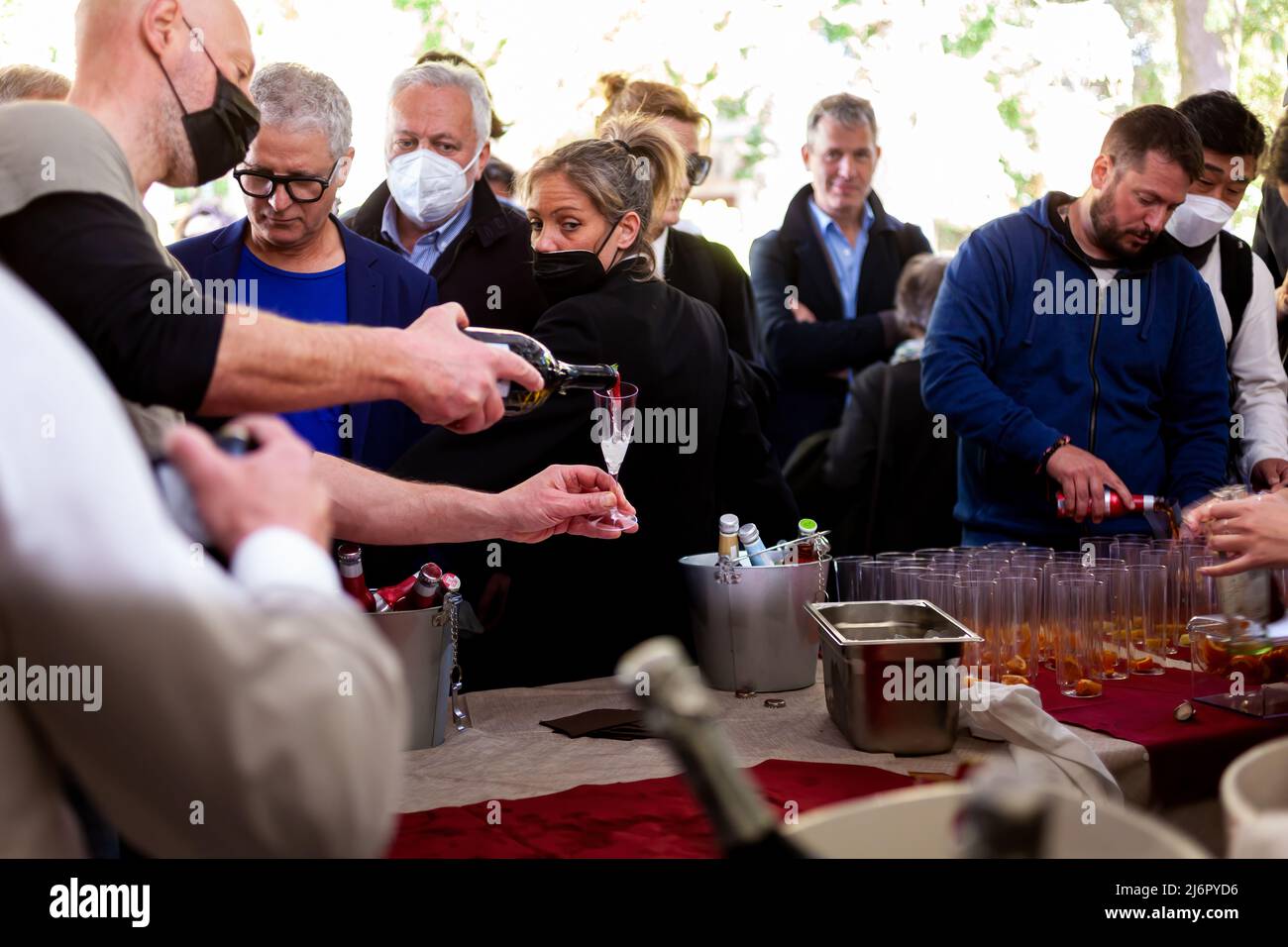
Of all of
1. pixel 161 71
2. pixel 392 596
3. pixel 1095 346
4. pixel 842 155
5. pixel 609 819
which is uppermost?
pixel 842 155

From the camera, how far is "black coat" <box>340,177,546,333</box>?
11.3 feet

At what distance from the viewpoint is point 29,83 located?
304cm

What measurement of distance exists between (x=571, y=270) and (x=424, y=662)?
3.86ft

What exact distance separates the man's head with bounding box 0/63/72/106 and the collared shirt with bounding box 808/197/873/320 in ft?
9.40

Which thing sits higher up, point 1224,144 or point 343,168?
point 1224,144

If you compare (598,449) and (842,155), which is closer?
(598,449)

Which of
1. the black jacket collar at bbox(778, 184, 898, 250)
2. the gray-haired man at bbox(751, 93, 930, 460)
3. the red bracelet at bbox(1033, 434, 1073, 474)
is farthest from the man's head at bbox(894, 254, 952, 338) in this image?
the red bracelet at bbox(1033, 434, 1073, 474)

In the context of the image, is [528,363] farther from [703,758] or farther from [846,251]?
[846,251]

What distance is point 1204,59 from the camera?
8.08 m

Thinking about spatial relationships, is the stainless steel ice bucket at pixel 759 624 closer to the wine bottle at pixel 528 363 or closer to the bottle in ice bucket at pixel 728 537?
the bottle in ice bucket at pixel 728 537

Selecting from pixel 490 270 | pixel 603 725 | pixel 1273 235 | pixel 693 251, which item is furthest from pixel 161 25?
pixel 1273 235

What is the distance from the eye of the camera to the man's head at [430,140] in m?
3.51

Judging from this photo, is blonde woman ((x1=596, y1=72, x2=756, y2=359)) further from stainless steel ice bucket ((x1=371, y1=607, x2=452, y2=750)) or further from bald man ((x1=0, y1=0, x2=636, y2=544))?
bald man ((x1=0, y1=0, x2=636, y2=544))

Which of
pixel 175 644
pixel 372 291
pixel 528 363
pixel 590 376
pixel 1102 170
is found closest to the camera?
pixel 175 644
